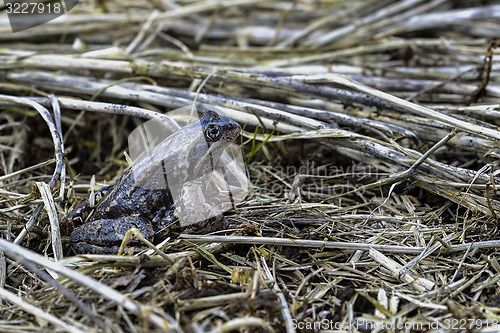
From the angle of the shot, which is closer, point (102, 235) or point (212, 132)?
point (102, 235)

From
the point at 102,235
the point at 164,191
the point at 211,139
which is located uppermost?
the point at 211,139

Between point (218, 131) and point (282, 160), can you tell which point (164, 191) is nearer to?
point (218, 131)

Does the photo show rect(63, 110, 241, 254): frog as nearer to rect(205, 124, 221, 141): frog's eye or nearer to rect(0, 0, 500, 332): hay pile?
rect(205, 124, 221, 141): frog's eye

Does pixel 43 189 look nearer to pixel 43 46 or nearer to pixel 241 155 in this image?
pixel 241 155

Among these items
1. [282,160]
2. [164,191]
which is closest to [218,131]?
[164,191]

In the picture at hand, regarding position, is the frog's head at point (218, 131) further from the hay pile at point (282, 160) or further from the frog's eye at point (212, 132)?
the hay pile at point (282, 160)

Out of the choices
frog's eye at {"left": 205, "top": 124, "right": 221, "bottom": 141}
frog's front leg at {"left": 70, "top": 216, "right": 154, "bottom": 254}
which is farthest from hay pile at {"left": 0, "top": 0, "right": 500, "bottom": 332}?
frog's eye at {"left": 205, "top": 124, "right": 221, "bottom": 141}

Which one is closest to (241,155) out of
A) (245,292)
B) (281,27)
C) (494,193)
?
(245,292)
